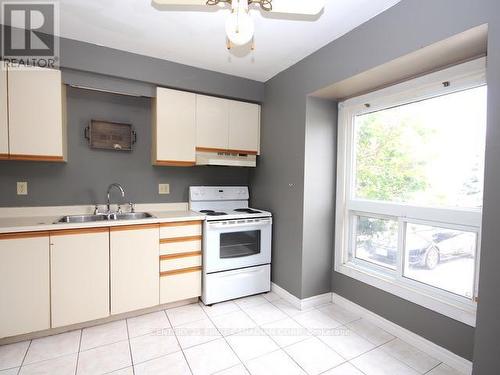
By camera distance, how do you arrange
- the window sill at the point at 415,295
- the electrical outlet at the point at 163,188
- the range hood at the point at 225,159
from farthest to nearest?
the electrical outlet at the point at 163,188, the range hood at the point at 225,159, the window sill at the point at 415,295

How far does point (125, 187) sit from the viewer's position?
271 centimetres

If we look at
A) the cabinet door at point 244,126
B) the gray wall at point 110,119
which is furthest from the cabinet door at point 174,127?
the cabinet door at point 244,126

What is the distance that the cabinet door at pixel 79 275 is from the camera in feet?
6.51

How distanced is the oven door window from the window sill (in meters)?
0.91

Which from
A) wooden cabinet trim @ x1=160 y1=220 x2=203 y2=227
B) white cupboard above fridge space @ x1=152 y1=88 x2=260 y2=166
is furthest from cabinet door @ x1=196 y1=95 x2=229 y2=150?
wooden cabinet trim @ x1=160 y1=220 x2=203 y2=227

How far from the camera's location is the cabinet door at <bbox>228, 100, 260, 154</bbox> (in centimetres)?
293

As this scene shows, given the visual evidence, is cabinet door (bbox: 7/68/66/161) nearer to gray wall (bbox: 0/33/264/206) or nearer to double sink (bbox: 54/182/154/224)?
gray wall (bbox: 0/33/264/206)

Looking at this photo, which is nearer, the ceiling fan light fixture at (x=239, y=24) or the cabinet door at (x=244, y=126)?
the ceiling fan light fixture at (x=239, y=24)

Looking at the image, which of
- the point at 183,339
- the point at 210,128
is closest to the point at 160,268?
the point at 183,339

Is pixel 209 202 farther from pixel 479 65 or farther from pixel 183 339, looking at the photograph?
pixel 479 65

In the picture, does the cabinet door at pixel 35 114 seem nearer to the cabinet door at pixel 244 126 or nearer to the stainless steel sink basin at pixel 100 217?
the stainless steel sink basin at pixel 100 217

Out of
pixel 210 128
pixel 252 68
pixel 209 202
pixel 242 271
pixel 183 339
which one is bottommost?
pixel 183 339

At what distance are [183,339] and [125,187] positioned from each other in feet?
5.21

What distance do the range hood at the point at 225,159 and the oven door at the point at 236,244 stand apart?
632 millimetres
